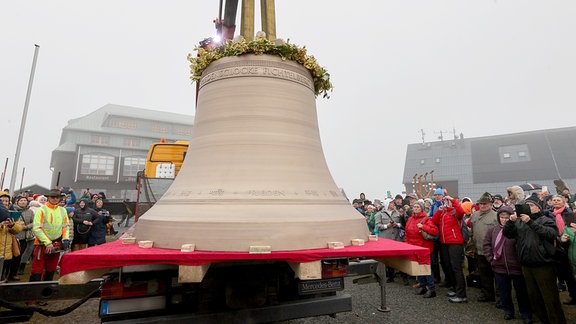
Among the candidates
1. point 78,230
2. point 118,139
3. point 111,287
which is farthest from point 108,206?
point 118,139

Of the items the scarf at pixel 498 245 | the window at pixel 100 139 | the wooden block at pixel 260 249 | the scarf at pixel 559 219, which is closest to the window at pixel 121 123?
the window at pixel 100 139

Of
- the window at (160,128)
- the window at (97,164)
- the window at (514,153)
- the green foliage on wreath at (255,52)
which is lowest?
the green foliage on wreath at (255,52)

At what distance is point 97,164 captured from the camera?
1596 inches

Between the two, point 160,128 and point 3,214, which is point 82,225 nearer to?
point 3,214

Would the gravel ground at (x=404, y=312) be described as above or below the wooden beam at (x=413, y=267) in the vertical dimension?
below

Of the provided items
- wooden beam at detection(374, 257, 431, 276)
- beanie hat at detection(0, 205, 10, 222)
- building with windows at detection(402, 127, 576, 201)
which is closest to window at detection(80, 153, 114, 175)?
beanie hat at detection(0, 205, 10, 222)

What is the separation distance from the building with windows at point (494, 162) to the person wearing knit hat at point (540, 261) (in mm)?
34961

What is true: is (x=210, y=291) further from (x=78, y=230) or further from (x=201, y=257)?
(x=78, y=230)

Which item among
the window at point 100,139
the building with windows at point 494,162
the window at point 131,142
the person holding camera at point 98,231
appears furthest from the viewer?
the window at point 131,142

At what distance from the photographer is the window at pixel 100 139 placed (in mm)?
41812

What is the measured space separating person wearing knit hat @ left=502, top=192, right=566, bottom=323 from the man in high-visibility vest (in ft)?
28.0

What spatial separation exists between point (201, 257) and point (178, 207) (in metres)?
0.76

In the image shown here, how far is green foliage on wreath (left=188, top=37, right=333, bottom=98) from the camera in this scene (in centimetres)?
320

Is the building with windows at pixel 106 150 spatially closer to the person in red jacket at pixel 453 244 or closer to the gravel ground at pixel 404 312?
the gravel ground at pixel 404 312
